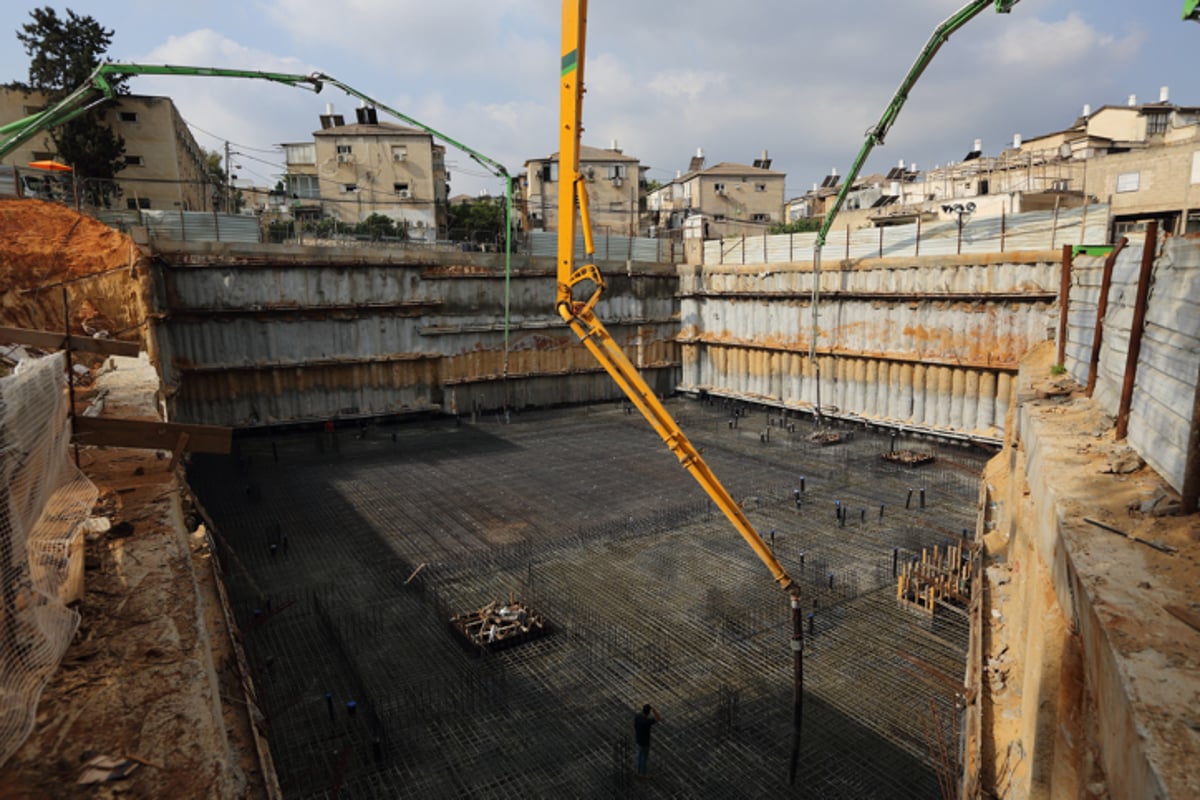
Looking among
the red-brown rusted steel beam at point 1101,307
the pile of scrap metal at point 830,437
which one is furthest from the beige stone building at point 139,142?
the red-brown rusted steel beam at point 1101,307

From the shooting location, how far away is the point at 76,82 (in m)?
32.6

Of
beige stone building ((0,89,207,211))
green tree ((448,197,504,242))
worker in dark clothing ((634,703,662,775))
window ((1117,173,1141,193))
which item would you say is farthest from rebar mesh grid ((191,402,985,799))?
green tree ((448,197,504,242))

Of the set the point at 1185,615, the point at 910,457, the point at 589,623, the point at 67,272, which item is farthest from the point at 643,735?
the point at 67,272

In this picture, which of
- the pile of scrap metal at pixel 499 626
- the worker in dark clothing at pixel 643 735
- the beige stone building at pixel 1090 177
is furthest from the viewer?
the beige stone building at pixel 1090 177

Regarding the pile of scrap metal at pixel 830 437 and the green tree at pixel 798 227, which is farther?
the green tree at pixel 798 227

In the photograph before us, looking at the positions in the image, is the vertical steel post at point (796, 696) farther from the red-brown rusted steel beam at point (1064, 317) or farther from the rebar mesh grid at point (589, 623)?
the red-brown rusted steel beam at point (1064, 317)

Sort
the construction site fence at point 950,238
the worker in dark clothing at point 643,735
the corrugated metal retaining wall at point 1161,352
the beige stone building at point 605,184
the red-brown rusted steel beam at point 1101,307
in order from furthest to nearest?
1. the beige stone building at point 605,184
2. the construction site fence at point 950,238
3. the worker in dark clothing at point 643,735
4. the red-brown rusted steel beam at point 1101,307
5. the corrugated metal retaining wall at point 1161,352

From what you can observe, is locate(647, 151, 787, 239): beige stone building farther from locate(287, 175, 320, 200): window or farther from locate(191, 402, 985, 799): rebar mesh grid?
locate(191, 402, 985, 799): rebar mesh grid

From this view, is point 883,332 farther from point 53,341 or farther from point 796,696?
point 53,341

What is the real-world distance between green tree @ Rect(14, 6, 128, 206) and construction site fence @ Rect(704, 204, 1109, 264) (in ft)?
94.6

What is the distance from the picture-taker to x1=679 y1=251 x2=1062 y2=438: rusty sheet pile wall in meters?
21.0

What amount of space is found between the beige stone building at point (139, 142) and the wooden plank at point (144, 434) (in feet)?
103

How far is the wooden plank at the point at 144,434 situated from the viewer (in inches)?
260

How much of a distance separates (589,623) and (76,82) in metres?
37.2
